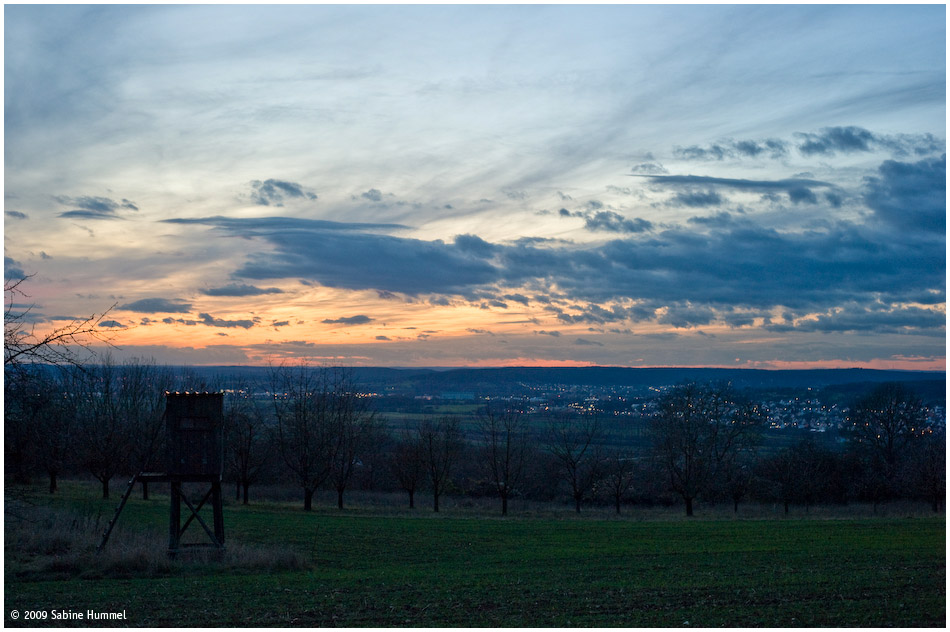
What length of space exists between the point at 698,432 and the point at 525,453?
15534mm

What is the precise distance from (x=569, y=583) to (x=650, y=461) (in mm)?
48922

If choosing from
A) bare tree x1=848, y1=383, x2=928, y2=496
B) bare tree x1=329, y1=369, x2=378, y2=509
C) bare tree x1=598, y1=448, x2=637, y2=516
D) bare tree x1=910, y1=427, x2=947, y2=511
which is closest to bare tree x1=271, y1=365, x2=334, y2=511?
bare tree x1=329, y1=369, x2=378, y2=509

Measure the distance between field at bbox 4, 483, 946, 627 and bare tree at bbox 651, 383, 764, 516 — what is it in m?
22.8

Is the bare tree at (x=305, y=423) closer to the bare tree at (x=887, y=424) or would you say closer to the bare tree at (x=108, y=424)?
the bare tree at (x=108, y=424)

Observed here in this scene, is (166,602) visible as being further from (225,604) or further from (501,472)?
(501,472)

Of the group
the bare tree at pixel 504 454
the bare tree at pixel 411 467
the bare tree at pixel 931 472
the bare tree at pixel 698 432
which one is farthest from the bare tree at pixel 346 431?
the bare tree at pixel 931 472

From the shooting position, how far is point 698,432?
6122cm

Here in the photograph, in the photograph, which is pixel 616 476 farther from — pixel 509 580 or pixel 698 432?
pixel 509 580

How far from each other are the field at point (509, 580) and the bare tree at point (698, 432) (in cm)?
2280

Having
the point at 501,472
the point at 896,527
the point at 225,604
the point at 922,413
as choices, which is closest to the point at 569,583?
the point at 225,604

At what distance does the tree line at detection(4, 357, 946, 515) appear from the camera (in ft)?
178

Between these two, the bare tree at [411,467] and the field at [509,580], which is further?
the bare tree at [411,467]

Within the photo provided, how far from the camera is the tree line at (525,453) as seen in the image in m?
54.3

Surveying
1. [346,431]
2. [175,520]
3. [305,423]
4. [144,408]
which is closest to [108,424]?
[144,408]
